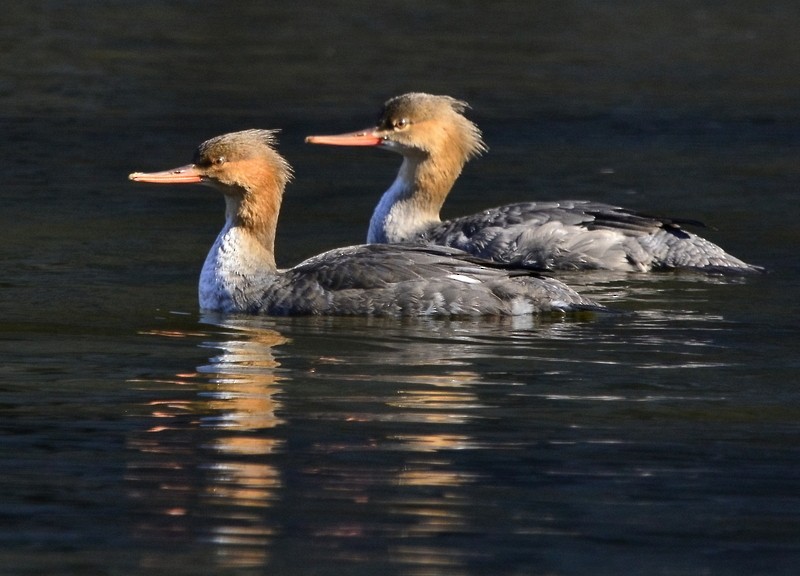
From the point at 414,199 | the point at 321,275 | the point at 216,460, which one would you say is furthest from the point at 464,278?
the point at 216,460

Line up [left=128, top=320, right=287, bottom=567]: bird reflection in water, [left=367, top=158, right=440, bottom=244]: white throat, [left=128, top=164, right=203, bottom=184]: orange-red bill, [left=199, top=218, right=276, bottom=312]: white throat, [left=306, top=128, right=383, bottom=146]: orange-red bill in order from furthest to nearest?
[left=367, top=158, right=440, bottom=244]: white throat < [left=306, top=128, right=383, bottom=146]: orange-red bill < [left=128, top=164, right=203, bottom=184]: orange-red bill < [left=199, top=218, right=276, bottom=312]: white throat < [left=128, top=320, right=287, bottom=567]: bird reflection in water

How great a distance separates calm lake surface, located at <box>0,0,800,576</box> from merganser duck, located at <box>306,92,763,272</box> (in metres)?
0.26

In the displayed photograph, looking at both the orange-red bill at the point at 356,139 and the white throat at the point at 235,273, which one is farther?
the orange-red bill at the point at 356,139

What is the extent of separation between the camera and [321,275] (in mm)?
10461

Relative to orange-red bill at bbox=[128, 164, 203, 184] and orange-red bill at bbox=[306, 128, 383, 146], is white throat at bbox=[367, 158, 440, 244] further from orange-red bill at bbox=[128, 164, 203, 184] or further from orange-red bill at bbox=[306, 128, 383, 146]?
orange-red bill at bbox=[128, 164, 203, 184]

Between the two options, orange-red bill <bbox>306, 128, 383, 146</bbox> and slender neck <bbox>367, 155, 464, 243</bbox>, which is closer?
orange-red bill <bbox>306, 128, 383, 146</bbox>

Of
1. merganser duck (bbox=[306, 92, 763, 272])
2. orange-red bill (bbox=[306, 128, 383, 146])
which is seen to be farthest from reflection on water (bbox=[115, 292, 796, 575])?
orange-red bill (bbox=[306, 128, 383, 146])

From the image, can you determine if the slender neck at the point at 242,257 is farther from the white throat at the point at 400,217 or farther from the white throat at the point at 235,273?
the white throat at the point at 400,217

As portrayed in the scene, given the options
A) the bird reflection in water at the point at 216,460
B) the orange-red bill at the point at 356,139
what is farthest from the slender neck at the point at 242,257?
the orange-red bill at the point at 356,139

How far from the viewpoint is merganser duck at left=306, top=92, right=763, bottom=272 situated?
12555mm

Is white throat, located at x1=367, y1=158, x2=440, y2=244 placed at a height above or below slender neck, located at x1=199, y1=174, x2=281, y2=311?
above

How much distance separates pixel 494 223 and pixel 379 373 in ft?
14.0

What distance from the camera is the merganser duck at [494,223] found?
41.2 feet

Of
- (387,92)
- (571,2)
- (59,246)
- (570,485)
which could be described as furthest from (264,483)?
(571,2)
